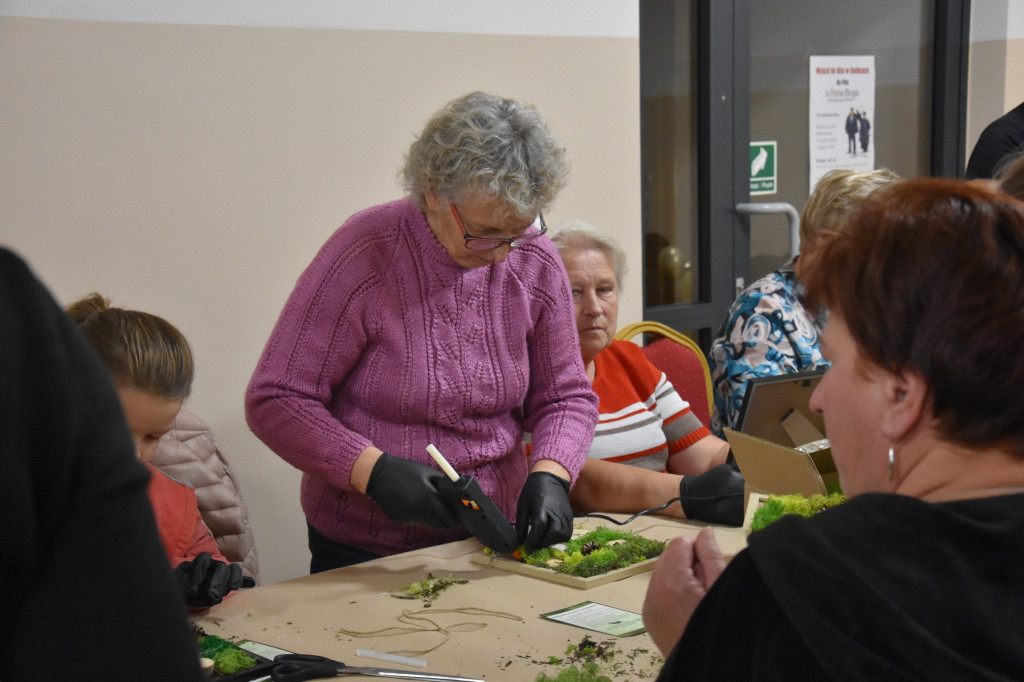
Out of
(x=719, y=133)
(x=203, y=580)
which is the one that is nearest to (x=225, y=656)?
(x=203, y=580)

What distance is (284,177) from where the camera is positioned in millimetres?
2844

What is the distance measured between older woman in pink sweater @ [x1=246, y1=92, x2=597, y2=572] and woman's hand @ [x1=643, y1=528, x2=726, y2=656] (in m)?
0.74

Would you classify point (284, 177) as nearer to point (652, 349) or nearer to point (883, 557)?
point (652, 349)

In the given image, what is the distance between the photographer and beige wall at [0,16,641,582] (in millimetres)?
2439

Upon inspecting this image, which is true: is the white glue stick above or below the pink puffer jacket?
above

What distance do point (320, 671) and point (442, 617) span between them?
10.5 inches

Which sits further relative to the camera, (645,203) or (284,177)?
(645,203)

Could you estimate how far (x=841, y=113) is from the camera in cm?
482

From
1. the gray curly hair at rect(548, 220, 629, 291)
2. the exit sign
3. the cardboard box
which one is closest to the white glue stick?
the cardboard box

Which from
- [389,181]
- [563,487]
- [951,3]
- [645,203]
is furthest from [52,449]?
[951,3]

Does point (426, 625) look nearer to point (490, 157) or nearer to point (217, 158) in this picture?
point (490, 157)

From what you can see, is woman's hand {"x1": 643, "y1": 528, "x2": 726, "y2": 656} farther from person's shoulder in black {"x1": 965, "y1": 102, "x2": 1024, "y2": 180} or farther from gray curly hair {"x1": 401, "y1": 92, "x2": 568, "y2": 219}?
person's shoulder in black {"x1": 965, "y1": 102, "x2": 1024, "y2": 180}

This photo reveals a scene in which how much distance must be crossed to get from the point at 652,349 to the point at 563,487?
122 centimetres

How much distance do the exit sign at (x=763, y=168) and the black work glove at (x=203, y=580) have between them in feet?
11.0
